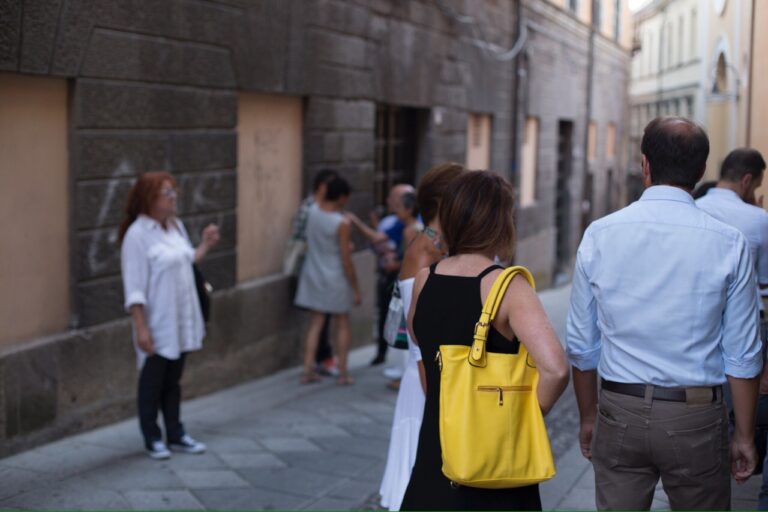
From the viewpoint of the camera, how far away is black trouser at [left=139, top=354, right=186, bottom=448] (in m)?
5.99

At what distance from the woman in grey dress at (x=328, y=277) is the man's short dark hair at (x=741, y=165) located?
3823 millimetres

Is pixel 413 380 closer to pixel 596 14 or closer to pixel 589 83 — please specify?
pixel 589 83

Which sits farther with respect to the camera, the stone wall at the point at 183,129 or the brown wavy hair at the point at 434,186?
the stone wall at the point at 183,129

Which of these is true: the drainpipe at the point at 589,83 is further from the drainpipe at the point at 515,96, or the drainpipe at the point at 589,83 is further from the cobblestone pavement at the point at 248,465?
the cobblestone pavement at the point at 248,465

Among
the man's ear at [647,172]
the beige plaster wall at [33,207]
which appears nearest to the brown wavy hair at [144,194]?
the beige plaster wall at [33,207]

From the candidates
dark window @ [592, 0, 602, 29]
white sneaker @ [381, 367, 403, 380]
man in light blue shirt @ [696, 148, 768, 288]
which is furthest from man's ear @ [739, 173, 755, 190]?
dark window @ [592, 0, 602, 29]

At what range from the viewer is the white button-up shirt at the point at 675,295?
10.4 ft

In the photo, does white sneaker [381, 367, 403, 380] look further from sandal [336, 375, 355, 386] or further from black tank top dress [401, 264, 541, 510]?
black tank top dress [401, 264, 541, 510]

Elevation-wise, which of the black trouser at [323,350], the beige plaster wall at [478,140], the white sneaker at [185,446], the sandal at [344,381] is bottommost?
the sandal at [344,381]

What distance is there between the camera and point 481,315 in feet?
9.95

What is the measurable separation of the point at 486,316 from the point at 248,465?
3.42 m

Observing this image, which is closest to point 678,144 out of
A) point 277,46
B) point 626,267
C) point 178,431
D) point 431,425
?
point 626,267

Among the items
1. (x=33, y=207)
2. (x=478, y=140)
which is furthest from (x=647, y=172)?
(x=478, y=140)

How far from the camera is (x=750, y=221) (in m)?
4.69
